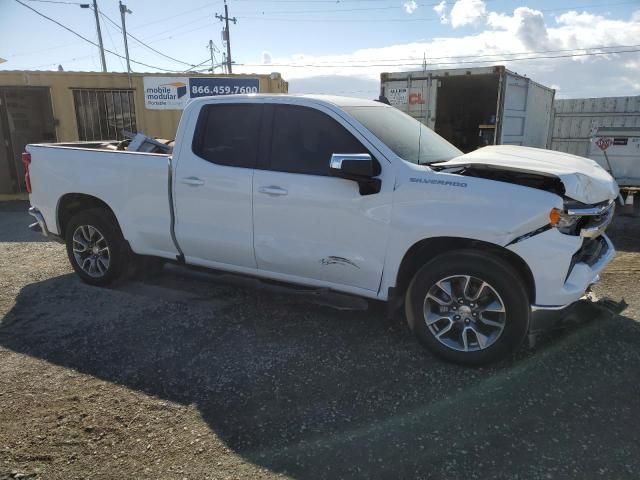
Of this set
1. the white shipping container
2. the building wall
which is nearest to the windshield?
the white shipping container

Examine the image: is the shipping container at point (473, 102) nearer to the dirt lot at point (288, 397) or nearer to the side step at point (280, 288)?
the dirt lot at point (288, 397)

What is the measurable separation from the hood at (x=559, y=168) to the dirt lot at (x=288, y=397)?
0.95m

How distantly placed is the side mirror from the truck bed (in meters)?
1.83

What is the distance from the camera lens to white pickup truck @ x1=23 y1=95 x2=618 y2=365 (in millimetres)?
3363

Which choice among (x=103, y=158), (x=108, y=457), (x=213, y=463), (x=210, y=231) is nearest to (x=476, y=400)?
(x=213, y=463)

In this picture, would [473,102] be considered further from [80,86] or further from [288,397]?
[288,397]

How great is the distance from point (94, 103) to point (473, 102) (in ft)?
29.8

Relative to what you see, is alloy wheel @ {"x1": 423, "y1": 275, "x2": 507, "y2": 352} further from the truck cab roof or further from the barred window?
A: the barred window

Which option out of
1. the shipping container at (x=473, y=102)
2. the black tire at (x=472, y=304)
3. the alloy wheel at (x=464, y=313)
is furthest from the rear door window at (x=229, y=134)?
the shipping container at (x=473, y=102)

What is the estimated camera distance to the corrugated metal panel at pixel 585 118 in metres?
11.2

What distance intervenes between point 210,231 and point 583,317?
3.08 meters

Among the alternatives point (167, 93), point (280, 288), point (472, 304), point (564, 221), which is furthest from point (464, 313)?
point (167, 93)

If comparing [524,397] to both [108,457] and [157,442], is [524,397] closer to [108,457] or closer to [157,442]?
[157,442]

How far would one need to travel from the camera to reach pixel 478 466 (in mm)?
2658
